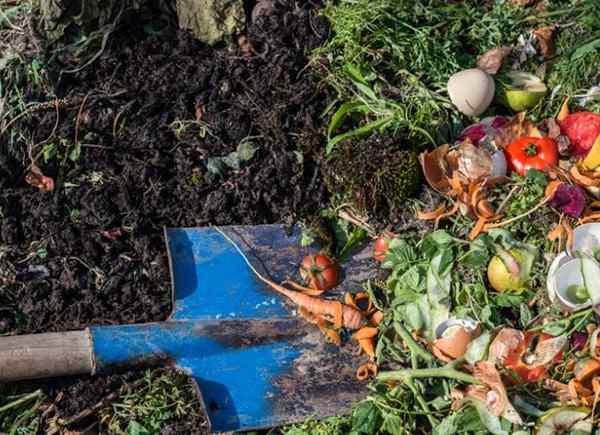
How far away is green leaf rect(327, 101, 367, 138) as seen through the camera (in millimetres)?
4758

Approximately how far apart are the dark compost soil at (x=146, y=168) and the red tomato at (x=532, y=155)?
105 centimetres

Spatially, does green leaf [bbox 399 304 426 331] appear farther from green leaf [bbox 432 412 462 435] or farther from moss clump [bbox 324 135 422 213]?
moss clump [bbox 324 135 422 213]

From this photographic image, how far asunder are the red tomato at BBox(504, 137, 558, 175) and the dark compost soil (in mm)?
1046

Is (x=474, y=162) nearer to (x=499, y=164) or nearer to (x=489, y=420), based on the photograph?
(x=499, y=164)

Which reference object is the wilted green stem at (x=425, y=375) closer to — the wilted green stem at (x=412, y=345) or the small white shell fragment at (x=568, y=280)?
the wilted green stem at (x=412, y=345)

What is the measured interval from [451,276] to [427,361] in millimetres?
456

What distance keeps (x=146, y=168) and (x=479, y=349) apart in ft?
6.55

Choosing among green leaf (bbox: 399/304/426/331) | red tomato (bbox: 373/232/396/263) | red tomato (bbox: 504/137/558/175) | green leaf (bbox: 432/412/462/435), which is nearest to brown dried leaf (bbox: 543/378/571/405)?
green leaf (bbox: 432/412/462/435)

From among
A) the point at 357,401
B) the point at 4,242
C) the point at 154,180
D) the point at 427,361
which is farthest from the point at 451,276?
the point at 4,242

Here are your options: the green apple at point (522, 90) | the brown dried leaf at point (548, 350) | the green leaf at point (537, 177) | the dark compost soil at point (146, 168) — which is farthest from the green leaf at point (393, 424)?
the green apple at point (522, 90)

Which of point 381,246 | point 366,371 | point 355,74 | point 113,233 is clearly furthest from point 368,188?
point 113,233

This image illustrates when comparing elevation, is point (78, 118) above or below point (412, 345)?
above

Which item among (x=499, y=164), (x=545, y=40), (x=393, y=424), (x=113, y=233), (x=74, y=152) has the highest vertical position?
(x=545, y=40)

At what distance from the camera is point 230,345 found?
168 inches
